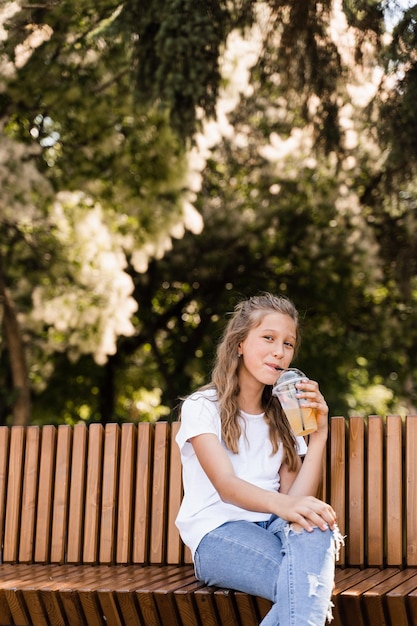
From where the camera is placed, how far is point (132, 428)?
4.43 m

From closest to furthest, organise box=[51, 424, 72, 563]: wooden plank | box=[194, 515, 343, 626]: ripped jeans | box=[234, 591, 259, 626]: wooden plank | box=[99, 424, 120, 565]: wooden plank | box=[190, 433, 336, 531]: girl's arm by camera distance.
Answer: box=[194, 515, 343, 626]: ripped jeans, box=[190, 433, 336, 531]: girl's arm, box=[234, 591, 259, 626]: wooden plank, box=[99, 424, 120, 565]: wooden plank, box=[51, 424, 72, 563]: wooden plank

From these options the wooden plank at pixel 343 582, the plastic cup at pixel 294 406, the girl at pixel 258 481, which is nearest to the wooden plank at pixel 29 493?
the girl at pixel 258 481

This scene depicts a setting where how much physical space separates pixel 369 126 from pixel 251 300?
11.5 feet

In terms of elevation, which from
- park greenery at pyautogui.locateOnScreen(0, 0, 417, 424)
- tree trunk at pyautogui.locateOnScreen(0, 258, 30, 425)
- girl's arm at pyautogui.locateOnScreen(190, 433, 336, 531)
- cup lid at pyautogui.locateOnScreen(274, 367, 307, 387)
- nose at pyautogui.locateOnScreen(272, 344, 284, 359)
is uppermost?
park greenery at pyautogui.locateOnScreen(0, 0, 417, 424)

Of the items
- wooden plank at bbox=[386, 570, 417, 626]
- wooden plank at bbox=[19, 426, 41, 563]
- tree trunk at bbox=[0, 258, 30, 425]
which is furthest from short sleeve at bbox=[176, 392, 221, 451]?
tree trunk at bbox=[0, 258, 30, 425]

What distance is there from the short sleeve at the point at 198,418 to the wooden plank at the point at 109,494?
77 centimetres

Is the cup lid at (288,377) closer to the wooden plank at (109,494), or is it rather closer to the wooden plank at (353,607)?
the wooden plank at (353,607)

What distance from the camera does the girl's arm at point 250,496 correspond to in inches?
128

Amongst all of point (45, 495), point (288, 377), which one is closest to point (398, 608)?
point (288, 377)

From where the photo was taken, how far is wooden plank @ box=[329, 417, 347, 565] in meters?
4.06

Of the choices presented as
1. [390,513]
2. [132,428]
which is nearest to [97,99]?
[132,428]

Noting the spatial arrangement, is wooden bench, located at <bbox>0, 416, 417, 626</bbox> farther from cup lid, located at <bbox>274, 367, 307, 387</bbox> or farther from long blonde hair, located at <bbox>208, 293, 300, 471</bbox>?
cup lid, located at <bbox>274, 367, 307, 387</bbox>

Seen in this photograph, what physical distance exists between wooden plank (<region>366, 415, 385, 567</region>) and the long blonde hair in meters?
0.40

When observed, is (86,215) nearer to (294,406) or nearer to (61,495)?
(61,495)
